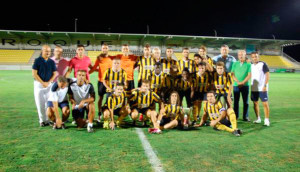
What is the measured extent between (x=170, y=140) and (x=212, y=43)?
39793 millimetres

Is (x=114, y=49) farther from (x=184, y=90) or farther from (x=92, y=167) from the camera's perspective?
(x=92, y=167)

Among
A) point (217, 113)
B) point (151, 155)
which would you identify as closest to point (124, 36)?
point (217, 113)

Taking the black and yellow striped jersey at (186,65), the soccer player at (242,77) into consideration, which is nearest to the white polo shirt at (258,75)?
the soccer player at (242,77)

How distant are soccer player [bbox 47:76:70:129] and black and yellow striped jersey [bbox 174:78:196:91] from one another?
2.48m

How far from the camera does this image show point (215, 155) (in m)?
3.04

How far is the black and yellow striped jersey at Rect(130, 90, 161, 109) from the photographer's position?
185 inches

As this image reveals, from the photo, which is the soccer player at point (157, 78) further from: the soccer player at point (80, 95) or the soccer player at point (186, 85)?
the soccer player at point (80, 95)

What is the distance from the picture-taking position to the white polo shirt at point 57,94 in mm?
4430

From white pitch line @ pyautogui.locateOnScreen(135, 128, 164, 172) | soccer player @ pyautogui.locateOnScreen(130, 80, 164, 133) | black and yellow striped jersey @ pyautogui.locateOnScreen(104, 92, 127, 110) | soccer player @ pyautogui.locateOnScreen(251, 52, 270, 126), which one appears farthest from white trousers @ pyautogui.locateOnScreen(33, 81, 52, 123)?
soccer player @ pyautogui.locateOnScreen(251, 52, 270, 126)

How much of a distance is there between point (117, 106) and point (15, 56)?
35.8 metres

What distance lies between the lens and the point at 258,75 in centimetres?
529

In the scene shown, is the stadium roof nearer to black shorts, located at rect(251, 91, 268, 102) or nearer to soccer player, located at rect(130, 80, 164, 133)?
black shorts, located at rect(251, 91, 268, 102)

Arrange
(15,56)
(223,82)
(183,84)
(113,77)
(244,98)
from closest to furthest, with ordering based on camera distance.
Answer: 1. (223,82)
2. (113,77)
3. (183,84)
4. (244,98)
5. (15,56)

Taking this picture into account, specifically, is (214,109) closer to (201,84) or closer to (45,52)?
(201,84)
